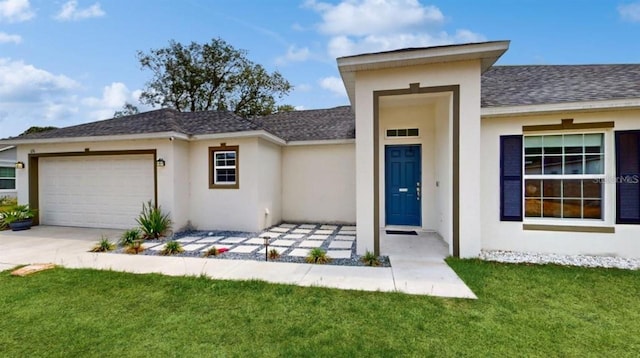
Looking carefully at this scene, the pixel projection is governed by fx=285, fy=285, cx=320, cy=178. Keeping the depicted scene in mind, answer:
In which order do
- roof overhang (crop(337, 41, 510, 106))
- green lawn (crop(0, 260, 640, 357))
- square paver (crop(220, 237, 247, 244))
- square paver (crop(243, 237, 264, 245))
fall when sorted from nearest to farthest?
green lawn (crop(0, 260, 640, 357)), roof overhang (crop(337, 41, 510, 106)), square paver (crop(243, 237, 264, 245)), square paver (crop(220, 237, 247, 244))

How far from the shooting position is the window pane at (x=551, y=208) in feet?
20.5

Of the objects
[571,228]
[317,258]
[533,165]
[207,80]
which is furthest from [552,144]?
[207,80]

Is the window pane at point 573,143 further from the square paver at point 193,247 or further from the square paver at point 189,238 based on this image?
the square paver at point 189,238

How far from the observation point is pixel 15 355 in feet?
9.14

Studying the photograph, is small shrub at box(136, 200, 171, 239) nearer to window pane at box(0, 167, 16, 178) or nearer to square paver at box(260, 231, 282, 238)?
square paver at box(260, 231, 282, 238)

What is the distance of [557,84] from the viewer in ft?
22.9

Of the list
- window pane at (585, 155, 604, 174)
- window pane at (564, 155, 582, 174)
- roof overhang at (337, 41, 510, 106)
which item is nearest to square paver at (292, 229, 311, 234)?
roof overhang at (337, 41, 510, 106)

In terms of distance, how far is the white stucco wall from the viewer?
5656 mm

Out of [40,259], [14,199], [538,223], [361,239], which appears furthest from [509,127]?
[14,199]

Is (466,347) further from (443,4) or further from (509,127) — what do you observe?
(443,4)

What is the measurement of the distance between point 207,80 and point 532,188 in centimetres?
2350

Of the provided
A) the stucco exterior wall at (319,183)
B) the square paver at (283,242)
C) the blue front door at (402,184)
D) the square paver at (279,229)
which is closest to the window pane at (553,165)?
the blue front door at (402,184)

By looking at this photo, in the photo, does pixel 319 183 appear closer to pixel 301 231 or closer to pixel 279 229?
pixel 301 231

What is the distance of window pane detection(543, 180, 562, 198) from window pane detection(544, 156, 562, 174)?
0.76 feet
